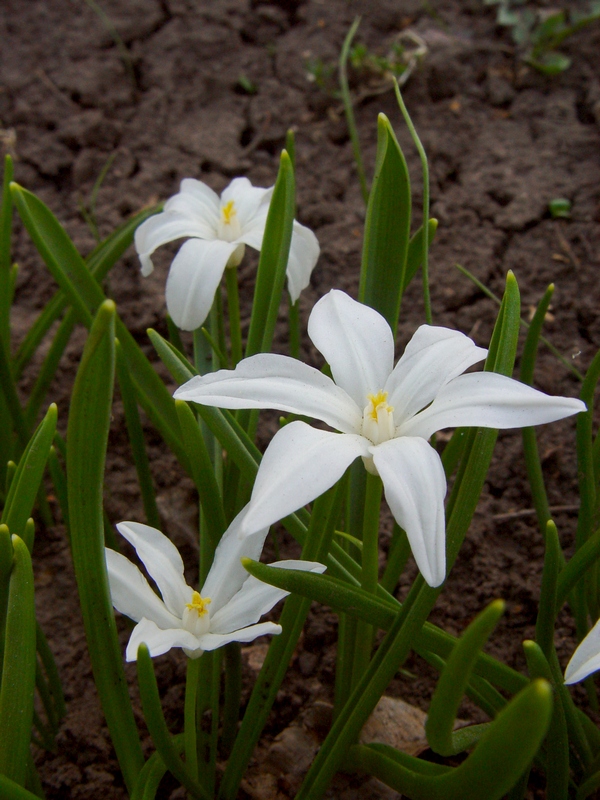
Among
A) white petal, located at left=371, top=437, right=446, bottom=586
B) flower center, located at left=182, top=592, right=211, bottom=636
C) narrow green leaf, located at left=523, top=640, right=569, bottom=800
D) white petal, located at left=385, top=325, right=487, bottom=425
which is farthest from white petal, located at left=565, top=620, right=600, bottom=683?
flower center, located at left=182, top=592, right=211, bottom=636

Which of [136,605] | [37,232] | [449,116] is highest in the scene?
[449,116]

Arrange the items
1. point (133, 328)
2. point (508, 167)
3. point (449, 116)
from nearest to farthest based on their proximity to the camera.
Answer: point (133, 328), point (508, 167), point (449, 116)

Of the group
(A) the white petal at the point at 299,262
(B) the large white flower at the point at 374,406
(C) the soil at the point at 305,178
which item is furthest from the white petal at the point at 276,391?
(C) the soil at the point at 305,178

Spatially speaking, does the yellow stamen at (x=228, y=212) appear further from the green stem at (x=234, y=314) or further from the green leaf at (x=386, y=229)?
the green leaf at (x=386, y=229)

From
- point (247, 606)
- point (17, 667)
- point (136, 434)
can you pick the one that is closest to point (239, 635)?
point (247, 606)

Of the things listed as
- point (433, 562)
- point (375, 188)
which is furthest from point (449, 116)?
point (433, 562)

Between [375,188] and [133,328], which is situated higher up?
[375,188]

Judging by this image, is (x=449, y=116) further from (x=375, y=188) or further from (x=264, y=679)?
(x=264, y=679)
